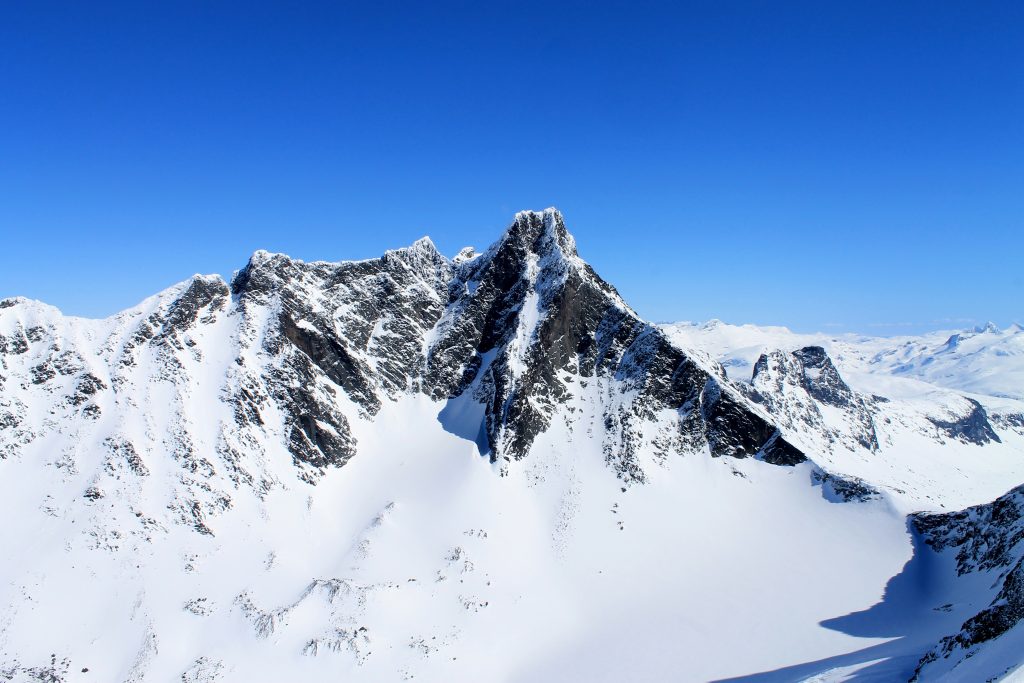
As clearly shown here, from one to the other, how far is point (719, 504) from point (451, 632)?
45.6 m

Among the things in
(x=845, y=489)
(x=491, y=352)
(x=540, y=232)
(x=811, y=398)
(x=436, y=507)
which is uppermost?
(x=540, y=232)

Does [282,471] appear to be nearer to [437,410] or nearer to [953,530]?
[437,410]

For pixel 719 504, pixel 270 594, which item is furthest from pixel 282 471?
pixel 719 504

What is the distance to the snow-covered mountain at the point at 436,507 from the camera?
198 feet

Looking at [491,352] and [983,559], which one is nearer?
[983,559]

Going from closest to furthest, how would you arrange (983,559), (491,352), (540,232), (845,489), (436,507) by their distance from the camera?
(983,559) < (436,507) < (845,489) < (491,352) < (540,232)

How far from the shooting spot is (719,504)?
87.2 m

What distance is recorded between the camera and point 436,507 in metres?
82.8

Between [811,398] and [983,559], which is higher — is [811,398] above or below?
above

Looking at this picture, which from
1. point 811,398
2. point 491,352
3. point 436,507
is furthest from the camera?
point 811,398

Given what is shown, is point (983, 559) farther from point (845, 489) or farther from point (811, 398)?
point (811, 398)

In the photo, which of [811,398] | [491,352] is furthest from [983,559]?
[811,398]

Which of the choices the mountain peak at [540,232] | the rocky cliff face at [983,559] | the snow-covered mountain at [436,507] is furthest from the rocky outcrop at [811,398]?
the mountain peak at [540,232]

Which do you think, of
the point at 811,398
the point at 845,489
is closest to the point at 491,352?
the point at 845,489
